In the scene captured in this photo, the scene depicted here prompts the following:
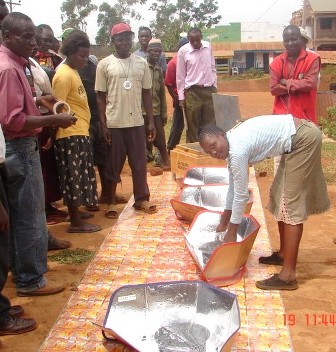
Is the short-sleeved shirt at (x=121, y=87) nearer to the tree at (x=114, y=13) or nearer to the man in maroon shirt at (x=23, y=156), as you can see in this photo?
the man in maroon shirt at (x=23, y=156)

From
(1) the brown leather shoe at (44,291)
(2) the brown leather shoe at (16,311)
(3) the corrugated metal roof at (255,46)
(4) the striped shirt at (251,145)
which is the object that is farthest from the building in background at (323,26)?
(2) the brown leather shoe at (16,311)

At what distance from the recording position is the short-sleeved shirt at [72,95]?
14.1ft

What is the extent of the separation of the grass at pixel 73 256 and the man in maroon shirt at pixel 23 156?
0.57m

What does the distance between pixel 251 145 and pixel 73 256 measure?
1.82m

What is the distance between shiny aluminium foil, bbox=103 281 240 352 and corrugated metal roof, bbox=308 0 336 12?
111ft

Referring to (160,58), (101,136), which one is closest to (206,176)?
(101,136)

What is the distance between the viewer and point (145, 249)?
427 centimetres

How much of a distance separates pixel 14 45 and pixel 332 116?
971cm

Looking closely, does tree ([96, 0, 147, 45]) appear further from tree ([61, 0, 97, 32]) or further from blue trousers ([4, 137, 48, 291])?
blue trousers ([4, 137, 48, 291])

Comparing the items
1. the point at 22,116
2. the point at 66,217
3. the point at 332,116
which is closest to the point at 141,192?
the point at 66,217

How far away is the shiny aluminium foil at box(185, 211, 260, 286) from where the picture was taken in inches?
133

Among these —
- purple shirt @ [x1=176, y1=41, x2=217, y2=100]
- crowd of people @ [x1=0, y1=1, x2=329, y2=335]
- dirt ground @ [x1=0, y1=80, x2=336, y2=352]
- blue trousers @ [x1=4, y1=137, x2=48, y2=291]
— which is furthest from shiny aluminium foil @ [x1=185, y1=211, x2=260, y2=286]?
purple shirt @ [x1=176, y1=41, x2=217, y2=100]

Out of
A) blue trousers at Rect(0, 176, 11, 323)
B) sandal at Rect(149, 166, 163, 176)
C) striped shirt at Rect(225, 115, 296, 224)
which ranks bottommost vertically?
sandal at Rect(149, 166, 163, 176)

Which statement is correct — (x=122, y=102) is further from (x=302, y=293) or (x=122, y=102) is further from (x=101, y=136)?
(x=302, y=293)
